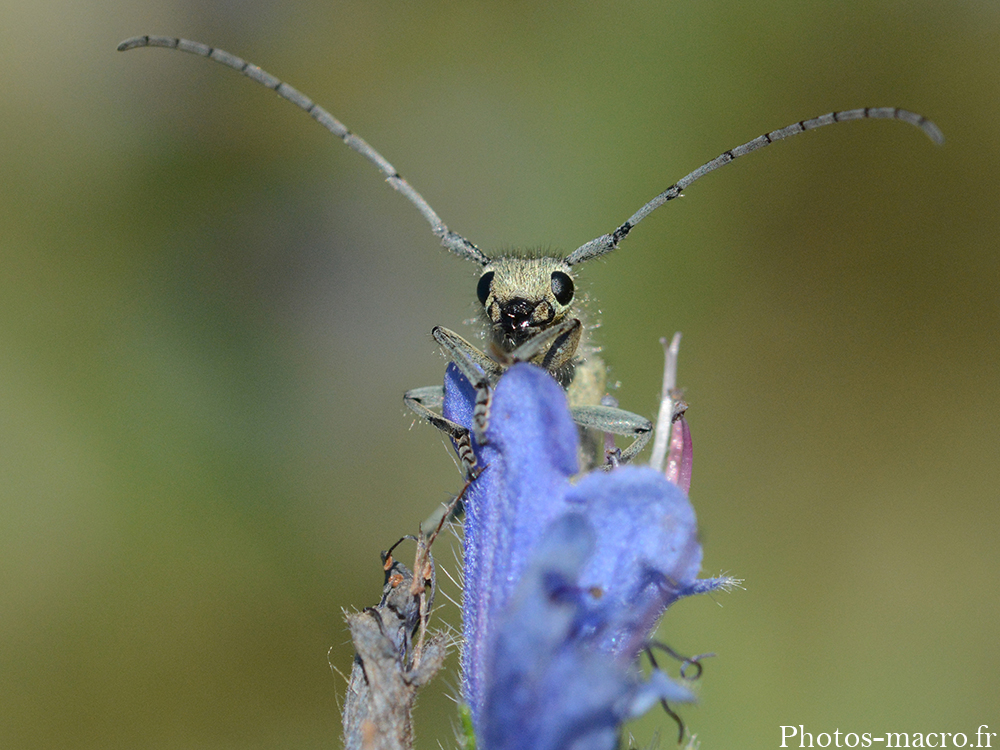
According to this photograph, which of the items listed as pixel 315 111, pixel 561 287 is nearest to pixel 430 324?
pixel 315 111

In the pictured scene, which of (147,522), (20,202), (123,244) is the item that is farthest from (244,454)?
(20,202)

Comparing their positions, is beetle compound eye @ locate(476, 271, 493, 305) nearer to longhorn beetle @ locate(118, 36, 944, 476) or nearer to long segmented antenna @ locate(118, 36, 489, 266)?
longhorn beetle @ locate(118, 36, 944, 476)

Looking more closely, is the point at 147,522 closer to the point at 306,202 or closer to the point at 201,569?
the point at 201,569

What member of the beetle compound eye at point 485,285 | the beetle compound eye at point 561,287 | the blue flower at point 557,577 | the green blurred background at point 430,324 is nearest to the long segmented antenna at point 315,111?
the beetle compound eye at point 485,285

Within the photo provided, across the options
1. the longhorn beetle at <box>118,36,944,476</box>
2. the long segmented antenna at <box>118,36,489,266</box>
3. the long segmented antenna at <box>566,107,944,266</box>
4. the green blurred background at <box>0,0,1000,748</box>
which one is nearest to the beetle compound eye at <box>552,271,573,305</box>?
the longhorn beetle at <box>118,36,944,476</box>

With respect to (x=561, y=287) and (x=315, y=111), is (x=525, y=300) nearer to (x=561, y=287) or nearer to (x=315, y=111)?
(x=561, y=287)

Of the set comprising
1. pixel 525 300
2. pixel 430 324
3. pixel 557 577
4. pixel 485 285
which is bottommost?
pixel 557 577
